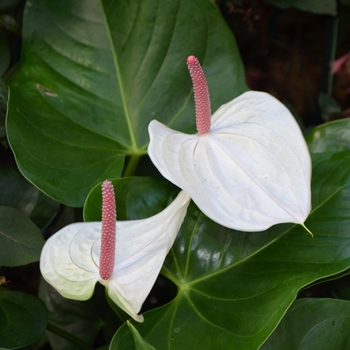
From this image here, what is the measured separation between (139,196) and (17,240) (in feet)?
0.60

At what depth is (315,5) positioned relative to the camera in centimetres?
100

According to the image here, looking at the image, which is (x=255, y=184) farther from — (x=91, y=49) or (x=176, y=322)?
(x=91, y=49)

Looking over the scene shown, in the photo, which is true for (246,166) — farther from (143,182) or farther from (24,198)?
(24,198)

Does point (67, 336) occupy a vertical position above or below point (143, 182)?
below

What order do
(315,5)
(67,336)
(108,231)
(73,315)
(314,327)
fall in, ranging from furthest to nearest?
(315,5) < (73,315) < (67,336) < (314,327) < (108,231)

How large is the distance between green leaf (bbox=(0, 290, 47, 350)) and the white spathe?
12.9 inches

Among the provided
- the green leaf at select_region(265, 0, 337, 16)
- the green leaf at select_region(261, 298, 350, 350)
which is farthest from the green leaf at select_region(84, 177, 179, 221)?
the green leaf at select_region(265, 0, 337, 16)

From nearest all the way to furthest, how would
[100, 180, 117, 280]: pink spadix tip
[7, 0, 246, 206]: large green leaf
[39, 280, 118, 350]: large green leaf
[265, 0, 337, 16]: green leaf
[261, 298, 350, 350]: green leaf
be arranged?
1. [100, 180, 117, 280]: pink spadix tip
2. [261, 298, 350, 350]: green leaf
3. [7, 0, 246, 206]: large green leaf
4. [39, 280, 118, 350]: large green leaf
5. [265, 0, 337, 16]: green leaf

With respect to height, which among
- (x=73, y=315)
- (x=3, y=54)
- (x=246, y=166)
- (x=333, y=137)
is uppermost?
(x=3, y=54)

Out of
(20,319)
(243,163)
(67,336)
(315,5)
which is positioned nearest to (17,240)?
(20,319)

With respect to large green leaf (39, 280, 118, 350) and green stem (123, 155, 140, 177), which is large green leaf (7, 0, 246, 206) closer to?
green stem (123, 155, 140, 177)

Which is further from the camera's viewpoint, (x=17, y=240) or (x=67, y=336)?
(x=67, y=336)

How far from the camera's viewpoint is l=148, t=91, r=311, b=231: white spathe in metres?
0.49

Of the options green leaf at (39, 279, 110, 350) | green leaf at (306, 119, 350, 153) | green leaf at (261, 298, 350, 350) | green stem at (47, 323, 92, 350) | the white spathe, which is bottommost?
green leaf at (39, 279, 110, 350)
